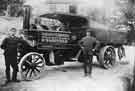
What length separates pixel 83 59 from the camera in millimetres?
1510

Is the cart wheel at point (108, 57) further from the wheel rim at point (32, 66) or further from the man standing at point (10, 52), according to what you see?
the man standing at point (10, 52)

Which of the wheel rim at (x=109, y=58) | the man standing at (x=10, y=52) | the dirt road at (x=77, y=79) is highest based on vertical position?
the man standing at (x=10, y=52)

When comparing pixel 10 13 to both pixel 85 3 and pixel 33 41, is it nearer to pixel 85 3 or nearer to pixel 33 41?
pixel 33 41

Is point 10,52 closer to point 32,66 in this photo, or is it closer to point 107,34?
point 32,66

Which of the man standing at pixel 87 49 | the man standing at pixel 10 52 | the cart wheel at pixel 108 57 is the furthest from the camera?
the cart wheel at pixel 108 57

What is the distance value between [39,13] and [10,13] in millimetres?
171

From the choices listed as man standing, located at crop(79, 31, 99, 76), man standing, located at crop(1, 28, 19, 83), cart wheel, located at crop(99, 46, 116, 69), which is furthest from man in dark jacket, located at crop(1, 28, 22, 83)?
cart wheel, located at crop(99, 46, 116, 69)

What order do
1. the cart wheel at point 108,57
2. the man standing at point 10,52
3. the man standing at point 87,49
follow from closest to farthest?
1. the man standing at point 10,52
2. the man standing at point 87,49
3. the cart wheel at point 108,57

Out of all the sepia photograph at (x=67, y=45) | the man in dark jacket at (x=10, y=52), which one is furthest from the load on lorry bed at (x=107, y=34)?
the man in dark jacket at (x=10, y=52)

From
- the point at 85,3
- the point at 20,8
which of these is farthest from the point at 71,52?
the point at 20,8

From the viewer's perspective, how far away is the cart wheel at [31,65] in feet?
4.43

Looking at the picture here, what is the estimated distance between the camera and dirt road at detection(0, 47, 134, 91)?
135 cm

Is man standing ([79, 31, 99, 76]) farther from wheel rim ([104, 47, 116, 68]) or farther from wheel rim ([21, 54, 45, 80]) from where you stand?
wheel rim ([21, 54, 45, 80])

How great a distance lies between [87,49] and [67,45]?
0.13 meters
